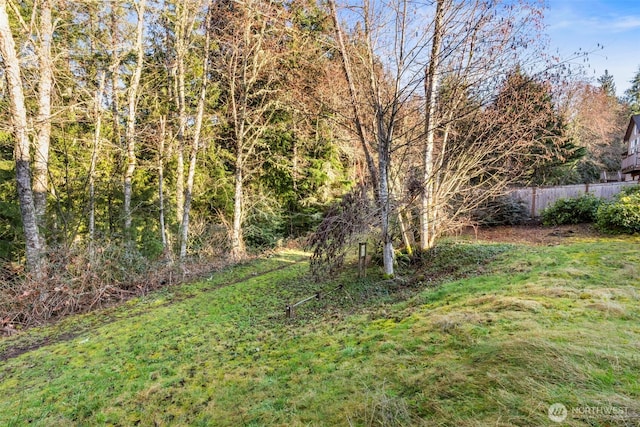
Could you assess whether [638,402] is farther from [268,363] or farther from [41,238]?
[41,238]

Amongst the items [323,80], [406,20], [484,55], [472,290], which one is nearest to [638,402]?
[472,290]

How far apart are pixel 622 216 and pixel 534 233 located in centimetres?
226

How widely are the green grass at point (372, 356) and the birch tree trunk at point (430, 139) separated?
1.47 m

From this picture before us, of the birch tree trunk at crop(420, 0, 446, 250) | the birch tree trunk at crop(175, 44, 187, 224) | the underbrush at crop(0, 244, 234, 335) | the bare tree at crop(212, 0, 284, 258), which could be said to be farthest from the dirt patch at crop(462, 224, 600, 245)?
the birch tree trunk at crop(175, 44, 187, 224)

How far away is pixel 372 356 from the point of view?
115 inches

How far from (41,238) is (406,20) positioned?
867 cm

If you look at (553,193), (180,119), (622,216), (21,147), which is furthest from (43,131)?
(553,193)

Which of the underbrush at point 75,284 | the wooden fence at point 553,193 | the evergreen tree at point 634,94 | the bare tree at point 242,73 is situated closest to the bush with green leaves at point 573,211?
the wooden fence at point 553,193

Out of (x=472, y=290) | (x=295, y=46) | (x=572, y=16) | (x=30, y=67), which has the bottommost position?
(x=472, y=290)

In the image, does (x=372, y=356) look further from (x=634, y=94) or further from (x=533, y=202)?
(x=634, y=94)

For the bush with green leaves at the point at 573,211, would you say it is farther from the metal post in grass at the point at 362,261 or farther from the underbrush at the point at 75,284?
the underbrush at the point at 75,284

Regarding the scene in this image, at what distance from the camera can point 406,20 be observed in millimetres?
5641

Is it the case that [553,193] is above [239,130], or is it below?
below

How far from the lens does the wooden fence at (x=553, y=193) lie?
1118 cm
